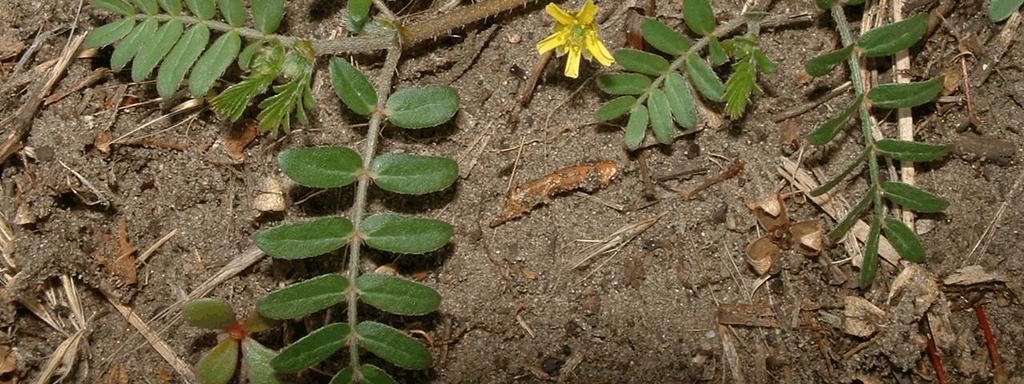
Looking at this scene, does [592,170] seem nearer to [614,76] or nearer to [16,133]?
[614,76]

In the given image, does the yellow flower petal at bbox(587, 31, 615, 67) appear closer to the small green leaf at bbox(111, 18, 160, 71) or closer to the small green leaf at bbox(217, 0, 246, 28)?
the small green leaf at bbox(217, 0, 246, 28)

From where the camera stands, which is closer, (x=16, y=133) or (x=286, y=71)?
(x=286, y=71)

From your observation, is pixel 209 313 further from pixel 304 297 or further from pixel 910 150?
pixel 910 150

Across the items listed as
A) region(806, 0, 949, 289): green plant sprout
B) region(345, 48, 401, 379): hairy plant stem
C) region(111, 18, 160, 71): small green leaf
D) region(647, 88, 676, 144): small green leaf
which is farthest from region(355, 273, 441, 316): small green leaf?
region(806, 0, 949, 289): green plant sprout

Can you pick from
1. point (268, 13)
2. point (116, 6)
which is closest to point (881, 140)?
point (268, 13)

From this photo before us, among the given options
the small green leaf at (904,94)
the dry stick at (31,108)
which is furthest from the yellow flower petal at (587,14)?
the dry stick at (31,108)

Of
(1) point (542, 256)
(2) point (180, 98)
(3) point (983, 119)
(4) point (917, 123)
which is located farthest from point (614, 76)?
(2) point (180, 98)

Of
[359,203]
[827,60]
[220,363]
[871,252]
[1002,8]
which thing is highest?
[1002,8]
